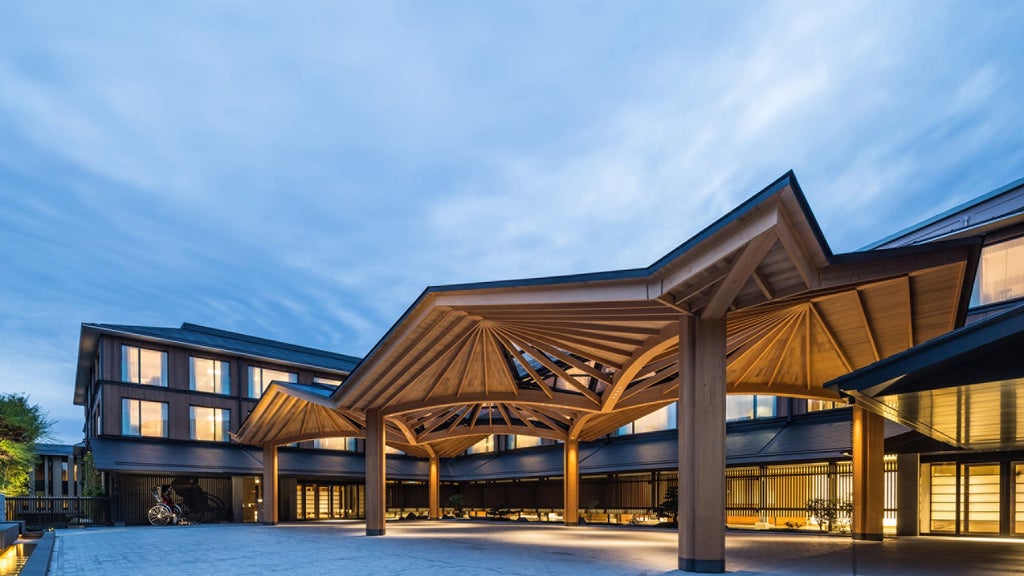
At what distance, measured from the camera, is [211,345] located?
40594 millimetres

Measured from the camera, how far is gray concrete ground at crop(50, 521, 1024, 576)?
13.4 metres

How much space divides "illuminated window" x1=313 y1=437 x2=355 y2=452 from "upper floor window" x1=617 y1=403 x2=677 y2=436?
2037 cm

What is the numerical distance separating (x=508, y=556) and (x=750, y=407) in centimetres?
1831

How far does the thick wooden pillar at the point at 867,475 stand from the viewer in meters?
20.3

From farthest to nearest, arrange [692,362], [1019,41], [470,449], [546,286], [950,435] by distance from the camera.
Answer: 1. [1019,41]
2. [470,449]
3. [950,435]
4. [546,286]
5. [692,362]

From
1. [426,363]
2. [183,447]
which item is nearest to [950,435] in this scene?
[426,363]

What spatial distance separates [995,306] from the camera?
20.9 meters

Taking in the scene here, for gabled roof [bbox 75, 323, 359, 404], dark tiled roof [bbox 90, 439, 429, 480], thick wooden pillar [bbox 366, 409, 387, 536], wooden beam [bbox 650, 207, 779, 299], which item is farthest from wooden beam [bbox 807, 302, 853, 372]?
gabled roof [bbox 75, 323, 359, 404]

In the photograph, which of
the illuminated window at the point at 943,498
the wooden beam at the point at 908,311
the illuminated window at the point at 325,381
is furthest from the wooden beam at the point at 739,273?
the illuminated window at the point at 325,381

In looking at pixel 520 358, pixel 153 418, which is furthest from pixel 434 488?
pixel 520 358

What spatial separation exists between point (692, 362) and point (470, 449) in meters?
35.7

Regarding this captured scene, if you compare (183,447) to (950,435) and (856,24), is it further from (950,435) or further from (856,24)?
(856,24)

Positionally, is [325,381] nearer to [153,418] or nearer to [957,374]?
[153,418]

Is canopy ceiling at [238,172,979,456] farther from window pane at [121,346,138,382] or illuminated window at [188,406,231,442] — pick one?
window pane at [121,346,138,382]
